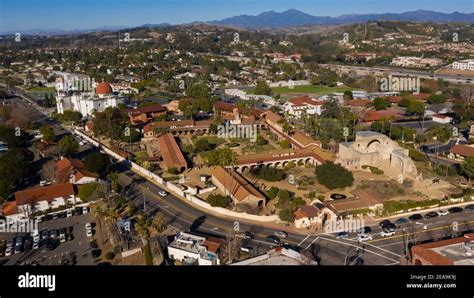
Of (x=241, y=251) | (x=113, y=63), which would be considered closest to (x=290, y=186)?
(x=241, y=251)

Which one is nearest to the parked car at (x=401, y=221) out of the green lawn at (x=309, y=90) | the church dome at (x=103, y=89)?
the church dome at (x=103, y=89)

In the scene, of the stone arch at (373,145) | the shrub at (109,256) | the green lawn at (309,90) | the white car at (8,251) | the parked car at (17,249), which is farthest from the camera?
the green lawn at (309,90)

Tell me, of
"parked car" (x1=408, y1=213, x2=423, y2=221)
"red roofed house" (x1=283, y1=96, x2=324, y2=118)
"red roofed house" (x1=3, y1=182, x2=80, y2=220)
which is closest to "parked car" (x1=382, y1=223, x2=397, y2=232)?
"parked car" (x1=408, y1=213, x2=423, y2=221)

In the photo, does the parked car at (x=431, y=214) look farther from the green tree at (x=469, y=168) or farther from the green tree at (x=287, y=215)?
the green tree at (x=287, y=215)

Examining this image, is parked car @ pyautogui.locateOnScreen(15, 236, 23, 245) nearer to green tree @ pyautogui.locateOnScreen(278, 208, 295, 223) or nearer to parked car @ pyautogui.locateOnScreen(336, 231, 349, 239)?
green tree @ pyautogui.locateOnScreen(278, 208, 295, 223)

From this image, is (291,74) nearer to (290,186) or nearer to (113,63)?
(113,63)

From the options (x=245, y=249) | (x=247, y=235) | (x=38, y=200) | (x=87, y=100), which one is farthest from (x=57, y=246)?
(x=87, y=100)

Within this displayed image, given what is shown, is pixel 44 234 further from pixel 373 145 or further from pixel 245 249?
pixel 373 145
